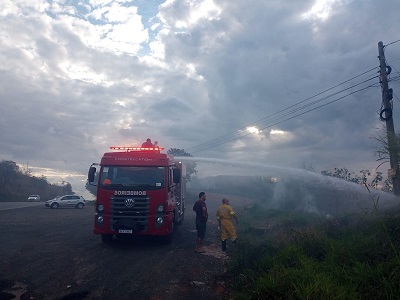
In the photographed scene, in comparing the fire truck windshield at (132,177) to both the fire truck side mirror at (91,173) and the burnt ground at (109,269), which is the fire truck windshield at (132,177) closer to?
the fire truck side mirror at (91,173)

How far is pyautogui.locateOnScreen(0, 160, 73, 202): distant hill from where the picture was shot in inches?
2534

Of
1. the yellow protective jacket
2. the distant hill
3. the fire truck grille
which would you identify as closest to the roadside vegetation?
the yellow protective jacket

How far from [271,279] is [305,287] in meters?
0.70

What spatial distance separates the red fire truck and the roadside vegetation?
12.0 feet

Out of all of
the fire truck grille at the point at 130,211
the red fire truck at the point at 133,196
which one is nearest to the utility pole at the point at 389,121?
the red fire truck at the point at 133,196

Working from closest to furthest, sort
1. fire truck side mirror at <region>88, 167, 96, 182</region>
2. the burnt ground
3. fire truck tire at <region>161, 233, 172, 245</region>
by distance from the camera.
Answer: the burnt ground → fire truck side mirror at <region>88, 167, 96, 182</region> → fire truck tire at <region>161, 233, 172, 245</region>

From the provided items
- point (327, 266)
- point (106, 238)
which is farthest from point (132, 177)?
point (327, 266)

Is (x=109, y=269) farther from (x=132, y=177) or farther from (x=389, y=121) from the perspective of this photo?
(x=389, y=121)

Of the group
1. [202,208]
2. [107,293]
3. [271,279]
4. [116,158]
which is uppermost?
[116,158]

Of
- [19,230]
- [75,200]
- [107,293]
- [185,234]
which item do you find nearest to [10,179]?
[75,200]

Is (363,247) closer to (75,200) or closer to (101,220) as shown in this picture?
(101,220)

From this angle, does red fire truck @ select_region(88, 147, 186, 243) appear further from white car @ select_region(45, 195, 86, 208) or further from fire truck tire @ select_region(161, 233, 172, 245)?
white car @ select_region(45, 195, 86, 208)

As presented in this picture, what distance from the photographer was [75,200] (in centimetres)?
3897

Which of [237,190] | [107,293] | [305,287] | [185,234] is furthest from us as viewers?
[237,190]
